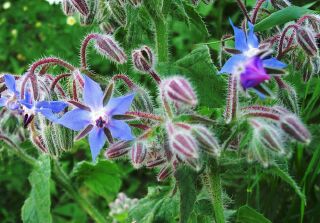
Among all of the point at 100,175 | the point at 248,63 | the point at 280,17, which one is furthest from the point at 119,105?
the point at 100,175

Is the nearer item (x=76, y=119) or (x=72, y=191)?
(x=76, y=119)

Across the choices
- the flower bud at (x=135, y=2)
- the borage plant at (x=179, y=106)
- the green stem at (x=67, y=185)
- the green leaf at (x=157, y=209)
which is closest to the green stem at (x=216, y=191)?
the borage plant at (x=179, y=106)

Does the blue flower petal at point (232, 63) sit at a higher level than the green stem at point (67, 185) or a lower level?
higher

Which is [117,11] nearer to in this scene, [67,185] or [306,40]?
[306,40]

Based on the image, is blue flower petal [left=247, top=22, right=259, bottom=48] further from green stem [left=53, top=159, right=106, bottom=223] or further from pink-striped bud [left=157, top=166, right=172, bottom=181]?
green stem [left=53, top=159, right=106, bottom=223]

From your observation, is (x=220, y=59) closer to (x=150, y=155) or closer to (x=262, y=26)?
(x=262, y=26)

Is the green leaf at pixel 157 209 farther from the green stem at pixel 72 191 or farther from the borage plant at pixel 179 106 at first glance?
the green stem at pixel 72 191
